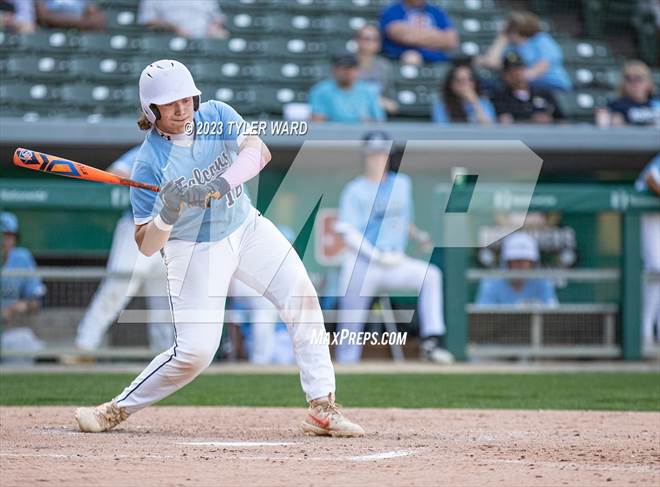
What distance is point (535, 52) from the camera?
11.5m

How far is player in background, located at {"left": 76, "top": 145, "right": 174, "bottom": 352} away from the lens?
29.8 feet

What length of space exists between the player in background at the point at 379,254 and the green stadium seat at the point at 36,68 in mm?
3553

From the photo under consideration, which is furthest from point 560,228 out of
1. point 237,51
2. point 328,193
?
point 237,51

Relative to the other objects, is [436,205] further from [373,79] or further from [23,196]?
[23,196]

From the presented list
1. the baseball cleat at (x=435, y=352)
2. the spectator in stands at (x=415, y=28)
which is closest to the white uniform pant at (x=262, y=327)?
the baseball cleat at (x=435, y=352)

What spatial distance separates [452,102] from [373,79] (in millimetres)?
892

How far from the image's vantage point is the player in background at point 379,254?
372 inches

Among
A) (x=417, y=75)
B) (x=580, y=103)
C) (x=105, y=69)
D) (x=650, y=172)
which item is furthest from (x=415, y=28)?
(x=105, y=69)

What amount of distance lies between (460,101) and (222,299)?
19.3 feet

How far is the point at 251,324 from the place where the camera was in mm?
9484

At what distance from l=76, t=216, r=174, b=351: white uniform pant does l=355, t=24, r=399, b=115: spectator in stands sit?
2.84m

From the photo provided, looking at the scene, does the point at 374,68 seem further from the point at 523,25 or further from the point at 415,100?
the point at 523,25

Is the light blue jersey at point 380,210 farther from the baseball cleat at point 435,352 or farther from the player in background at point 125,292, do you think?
the player in background at point 125,292

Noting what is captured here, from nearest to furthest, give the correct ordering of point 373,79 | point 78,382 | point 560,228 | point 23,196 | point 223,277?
point 223,277, point 78,382, point 23,196, point 560,228, point 373,79
